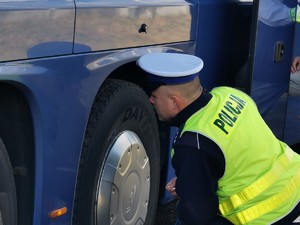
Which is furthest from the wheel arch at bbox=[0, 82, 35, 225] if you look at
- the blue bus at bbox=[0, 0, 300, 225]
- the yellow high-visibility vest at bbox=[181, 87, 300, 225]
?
the yellow high-visibility vest at bbox=[181, 87, 300, 225]

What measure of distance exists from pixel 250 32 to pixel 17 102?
224 cm

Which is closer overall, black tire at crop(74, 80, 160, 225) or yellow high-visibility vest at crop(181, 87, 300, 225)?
yellow high-visibility vest at crop(181, 87, 300, 225)

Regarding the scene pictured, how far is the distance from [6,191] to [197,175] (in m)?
0.71

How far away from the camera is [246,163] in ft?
7.57

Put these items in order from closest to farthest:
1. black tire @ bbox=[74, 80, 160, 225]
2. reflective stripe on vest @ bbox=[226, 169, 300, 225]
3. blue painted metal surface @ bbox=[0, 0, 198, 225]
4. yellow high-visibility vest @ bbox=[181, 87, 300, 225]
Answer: blue painted metal surface @ bbox=[0, 0, 198, 225]
yellow high-visibility vest @ bbox=[181, 87, 300, 225]
reflective stripe on vest @ bbox=[226, 169, 300, 225]
black tire @ bbox=[74, 80, 160, 225]

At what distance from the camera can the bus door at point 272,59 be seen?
4.06 metres

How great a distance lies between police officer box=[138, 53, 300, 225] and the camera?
2.20 meters

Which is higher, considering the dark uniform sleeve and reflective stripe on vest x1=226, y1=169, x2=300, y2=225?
the dark uniform sleeve

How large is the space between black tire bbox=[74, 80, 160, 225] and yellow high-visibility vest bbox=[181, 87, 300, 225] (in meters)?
0.64

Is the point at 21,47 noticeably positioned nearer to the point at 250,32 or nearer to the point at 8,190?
the point at 8,190

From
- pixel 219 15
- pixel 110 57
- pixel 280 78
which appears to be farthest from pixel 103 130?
pixel 280 78

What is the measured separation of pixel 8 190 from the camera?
7.47ft

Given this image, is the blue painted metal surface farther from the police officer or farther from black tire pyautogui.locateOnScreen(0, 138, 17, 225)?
the police officer

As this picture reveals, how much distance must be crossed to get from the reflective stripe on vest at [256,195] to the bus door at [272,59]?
5.68ft
